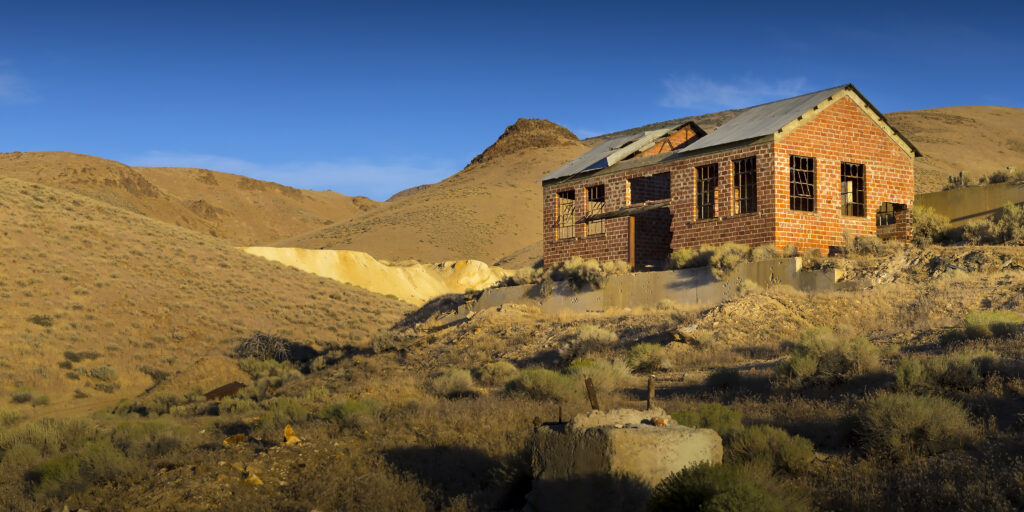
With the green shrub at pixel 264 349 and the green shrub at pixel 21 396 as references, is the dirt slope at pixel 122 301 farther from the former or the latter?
the green shrub at pixel 264 349

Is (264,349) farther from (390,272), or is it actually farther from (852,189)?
(390,272)

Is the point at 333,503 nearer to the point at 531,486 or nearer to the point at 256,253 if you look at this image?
the point at 531,486

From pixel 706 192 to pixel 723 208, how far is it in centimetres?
142

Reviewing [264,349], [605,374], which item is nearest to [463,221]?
[264,349]

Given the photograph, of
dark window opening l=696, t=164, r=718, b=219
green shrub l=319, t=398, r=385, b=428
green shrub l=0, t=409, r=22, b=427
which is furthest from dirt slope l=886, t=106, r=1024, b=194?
green shrub l=0, t=409, r=22, b=427

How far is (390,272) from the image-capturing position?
57.5 m

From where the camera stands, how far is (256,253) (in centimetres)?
5344

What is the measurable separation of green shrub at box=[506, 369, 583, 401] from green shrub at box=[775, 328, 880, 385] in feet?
10.8

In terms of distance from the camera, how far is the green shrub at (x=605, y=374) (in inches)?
573

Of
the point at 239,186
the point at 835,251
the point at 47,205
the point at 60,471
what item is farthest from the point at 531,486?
the point at 239,186

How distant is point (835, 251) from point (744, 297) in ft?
14.9

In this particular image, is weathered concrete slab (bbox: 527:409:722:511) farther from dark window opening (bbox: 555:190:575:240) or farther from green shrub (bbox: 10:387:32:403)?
green shrub (bbox: 10:387:32:403)

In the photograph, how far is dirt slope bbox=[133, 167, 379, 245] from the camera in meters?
106

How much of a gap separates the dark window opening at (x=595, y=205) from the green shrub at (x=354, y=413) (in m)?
15.1
